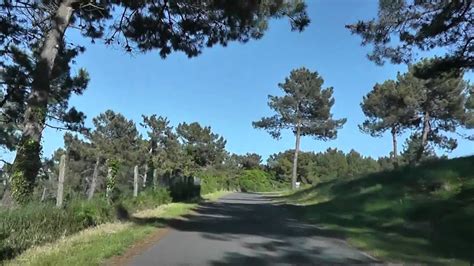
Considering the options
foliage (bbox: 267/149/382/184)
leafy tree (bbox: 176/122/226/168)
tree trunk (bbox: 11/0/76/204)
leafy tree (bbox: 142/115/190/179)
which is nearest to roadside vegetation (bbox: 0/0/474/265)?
tree trunk (bbox: 11/0/76/204)

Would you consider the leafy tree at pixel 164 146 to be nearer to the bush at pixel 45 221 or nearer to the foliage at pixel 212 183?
the foliage at pixel 212 183

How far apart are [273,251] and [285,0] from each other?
7993mm

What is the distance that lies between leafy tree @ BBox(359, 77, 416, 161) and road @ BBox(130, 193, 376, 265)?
39.1 meters

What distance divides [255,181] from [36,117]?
9439cm

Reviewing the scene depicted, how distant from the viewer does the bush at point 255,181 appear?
340 feet

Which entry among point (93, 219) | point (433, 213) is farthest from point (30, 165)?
point (433, 213)

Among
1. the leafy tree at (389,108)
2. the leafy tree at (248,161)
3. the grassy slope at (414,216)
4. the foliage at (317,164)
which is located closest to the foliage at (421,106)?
the leafy tree at (389,108)

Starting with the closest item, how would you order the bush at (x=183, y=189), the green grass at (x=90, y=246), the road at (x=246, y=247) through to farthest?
the green grass at (x=90, y=246) → the road at (x=246, y=247) → the bush at (x=183, y=189)

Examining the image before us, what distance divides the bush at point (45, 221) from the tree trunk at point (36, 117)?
0.95 meters

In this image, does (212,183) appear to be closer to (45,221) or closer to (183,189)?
(183,189)

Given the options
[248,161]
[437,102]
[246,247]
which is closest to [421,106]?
[437,102]

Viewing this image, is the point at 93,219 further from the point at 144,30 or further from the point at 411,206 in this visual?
the point at 411,206

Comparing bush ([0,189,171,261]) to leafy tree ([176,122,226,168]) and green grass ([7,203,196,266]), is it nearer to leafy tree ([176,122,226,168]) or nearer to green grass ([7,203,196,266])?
green grass ([7,203,196,266])

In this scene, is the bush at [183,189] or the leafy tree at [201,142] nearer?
the bush at [183,189]
